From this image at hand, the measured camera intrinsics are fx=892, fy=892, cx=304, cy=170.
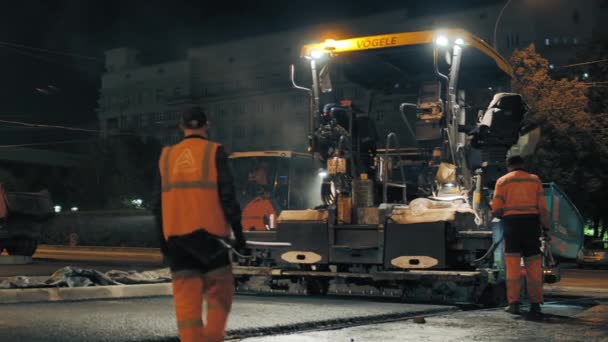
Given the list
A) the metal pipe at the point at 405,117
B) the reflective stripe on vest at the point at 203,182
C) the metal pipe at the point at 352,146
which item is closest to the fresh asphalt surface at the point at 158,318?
the metal pipe at the point at 352,146

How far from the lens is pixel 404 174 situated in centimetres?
1166

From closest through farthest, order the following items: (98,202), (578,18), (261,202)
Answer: (261,202) → (578,18) → (98,202)

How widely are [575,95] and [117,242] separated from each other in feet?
75.6

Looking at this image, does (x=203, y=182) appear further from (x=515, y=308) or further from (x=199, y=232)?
(x=515, y=308)

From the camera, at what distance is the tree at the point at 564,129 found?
28797mm

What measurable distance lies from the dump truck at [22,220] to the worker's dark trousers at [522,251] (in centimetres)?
1420

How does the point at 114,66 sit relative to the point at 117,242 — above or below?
above

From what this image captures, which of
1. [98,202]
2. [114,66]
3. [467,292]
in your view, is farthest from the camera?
[114,66]

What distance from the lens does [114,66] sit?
84.0 m

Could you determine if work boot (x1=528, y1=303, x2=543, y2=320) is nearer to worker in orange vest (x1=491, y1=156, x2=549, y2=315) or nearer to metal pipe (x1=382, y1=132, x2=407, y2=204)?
worker in orange vest (x1=491, y1=156, x2=549, y2=315)

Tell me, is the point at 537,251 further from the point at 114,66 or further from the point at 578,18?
the point at 114,66

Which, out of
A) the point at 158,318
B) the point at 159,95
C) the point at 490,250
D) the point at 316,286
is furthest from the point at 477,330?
the point at 159,95

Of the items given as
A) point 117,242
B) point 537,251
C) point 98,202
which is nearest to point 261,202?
point 537,251

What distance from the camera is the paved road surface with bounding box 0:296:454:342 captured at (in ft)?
23.3
